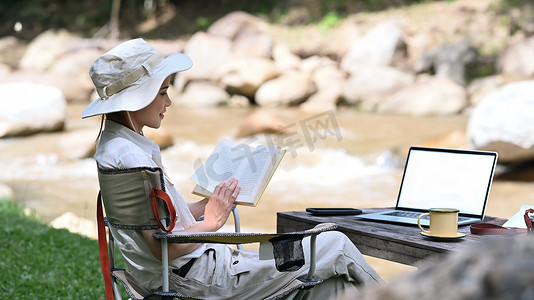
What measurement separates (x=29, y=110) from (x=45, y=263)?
7752 mm

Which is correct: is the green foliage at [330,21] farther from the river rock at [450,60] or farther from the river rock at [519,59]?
the river rock at [519,59]

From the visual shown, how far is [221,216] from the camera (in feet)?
7.67

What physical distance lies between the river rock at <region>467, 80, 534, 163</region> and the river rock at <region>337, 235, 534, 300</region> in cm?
765

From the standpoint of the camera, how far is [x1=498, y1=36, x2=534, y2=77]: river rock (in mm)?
13500

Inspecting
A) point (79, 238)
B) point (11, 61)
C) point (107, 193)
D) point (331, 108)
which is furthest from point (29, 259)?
point (11, 61)

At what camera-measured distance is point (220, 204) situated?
235 cm

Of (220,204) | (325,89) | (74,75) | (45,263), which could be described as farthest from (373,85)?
(220,204)

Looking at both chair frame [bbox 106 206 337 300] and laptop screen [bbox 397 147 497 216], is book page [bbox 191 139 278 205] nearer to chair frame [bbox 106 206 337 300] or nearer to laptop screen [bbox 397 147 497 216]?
chair frame [bbox 106 206 337 300]

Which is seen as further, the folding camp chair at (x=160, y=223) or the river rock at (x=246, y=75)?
the river rock at (x=246, y=75)

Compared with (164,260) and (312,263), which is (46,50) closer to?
(164,260)

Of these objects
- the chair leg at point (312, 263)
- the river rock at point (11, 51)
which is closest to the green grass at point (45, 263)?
the chair leg at point (312, 263)

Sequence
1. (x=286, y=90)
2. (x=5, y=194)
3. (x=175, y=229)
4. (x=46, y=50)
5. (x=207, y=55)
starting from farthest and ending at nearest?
(x=46, y=50), (x=207, y=55), (x=286, y=90), (x=5, y=194), (x=175, y=229)

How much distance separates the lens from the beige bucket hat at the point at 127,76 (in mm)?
2299

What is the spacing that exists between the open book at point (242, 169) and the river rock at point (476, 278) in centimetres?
161
